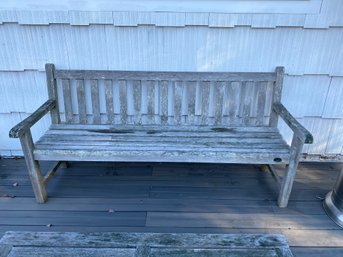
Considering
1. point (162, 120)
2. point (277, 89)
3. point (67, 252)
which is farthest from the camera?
point (162, 120)

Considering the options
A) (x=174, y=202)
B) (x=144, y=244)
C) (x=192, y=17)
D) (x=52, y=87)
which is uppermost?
(x=192, y=17)

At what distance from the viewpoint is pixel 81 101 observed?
246 cm

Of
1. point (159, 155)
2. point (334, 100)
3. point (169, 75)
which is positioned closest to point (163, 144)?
point (159, 155)

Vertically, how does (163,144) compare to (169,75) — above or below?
below

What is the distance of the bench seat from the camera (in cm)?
205

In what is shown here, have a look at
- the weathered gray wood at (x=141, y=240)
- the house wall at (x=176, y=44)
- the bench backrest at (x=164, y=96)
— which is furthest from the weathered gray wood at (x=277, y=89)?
the weathered gray wood at (x=141, y=240)

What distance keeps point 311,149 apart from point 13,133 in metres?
2.58

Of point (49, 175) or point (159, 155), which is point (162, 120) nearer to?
point (159, 155)

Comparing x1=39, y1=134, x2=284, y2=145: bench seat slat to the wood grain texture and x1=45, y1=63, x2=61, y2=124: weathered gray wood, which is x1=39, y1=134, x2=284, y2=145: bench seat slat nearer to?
x1=45, y1=63, x2=61, y2=124: weathered gray wood

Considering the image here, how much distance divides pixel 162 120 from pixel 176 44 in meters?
0.64

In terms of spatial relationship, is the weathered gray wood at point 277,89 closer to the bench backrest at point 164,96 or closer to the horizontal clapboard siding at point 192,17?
the bench backrest at point 164,96

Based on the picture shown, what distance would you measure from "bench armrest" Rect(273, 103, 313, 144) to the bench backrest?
0.11m

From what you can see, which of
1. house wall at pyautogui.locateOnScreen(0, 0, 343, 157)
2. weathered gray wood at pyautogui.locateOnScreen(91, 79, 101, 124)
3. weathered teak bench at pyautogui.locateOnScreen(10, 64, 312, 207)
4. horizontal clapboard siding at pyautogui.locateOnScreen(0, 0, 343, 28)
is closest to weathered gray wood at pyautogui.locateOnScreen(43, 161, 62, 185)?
weathered teak bench at pyautogui.locateOnScreen(10, 64, 312, 207)

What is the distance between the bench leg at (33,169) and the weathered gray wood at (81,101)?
54cm
